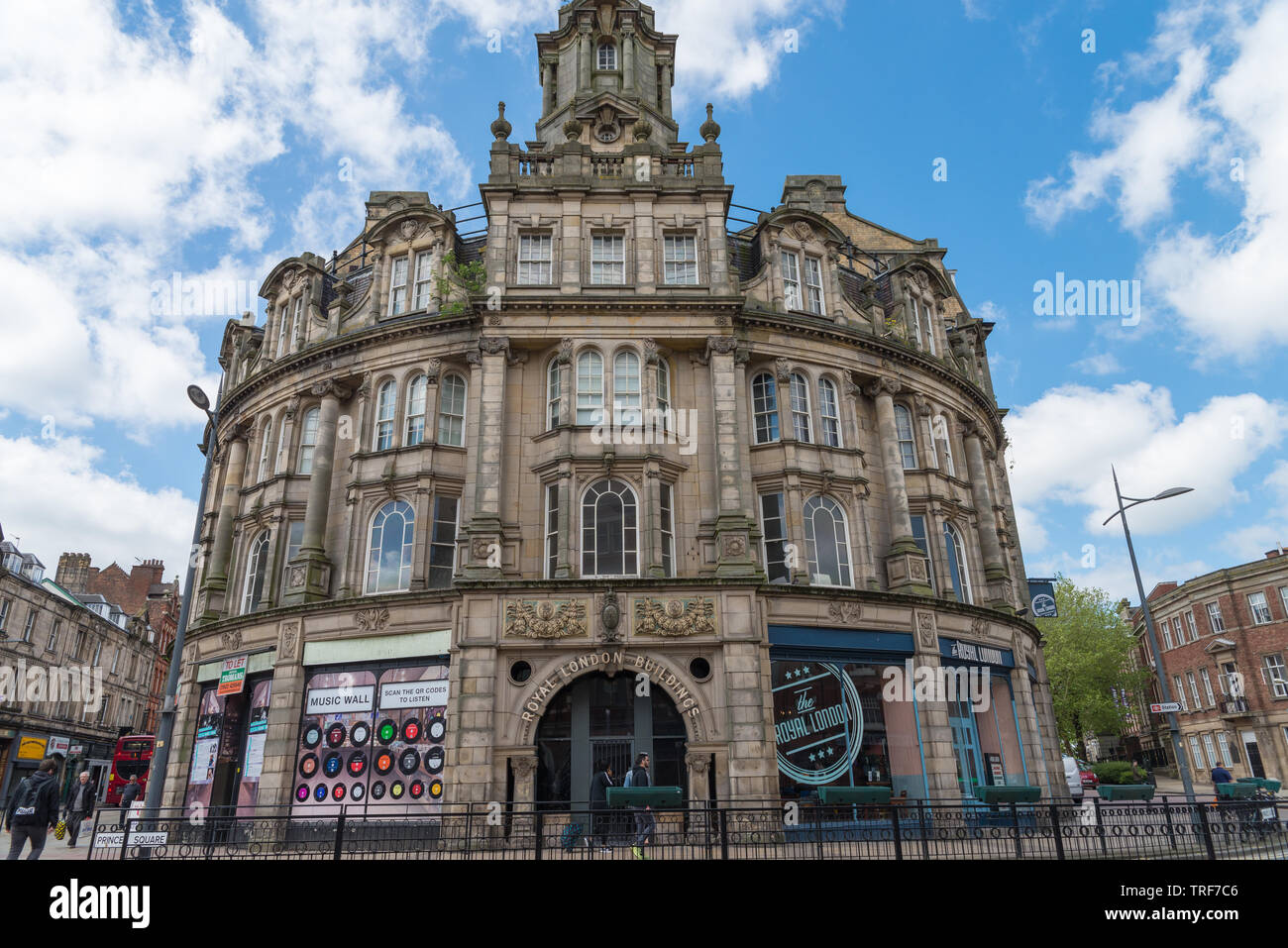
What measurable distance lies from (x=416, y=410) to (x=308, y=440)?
182 inches

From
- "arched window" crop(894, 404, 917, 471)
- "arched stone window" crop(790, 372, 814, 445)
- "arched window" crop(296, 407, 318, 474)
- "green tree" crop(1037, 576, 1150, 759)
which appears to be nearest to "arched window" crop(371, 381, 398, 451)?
"arched window" crop(296, 407, 318, 474)

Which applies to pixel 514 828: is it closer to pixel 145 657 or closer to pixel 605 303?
pixel 605 303

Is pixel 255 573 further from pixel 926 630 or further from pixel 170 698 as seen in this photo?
pixel 926 630

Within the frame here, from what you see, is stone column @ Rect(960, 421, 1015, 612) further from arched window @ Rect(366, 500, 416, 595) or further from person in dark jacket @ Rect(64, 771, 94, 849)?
person in dark jacket @ Rect(64, 771, 94, 849)

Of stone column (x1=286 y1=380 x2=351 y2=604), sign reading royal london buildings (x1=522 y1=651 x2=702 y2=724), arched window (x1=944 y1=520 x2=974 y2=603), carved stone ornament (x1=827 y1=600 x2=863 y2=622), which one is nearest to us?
sign reading royal london buildings (x1=522 y1=651 x2=702 y2=724)

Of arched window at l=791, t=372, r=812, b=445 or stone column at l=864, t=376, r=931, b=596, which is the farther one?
arched window at l=791, t=372, r=812, b=445

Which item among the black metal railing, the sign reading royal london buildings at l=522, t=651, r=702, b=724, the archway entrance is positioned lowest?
the black metal railing

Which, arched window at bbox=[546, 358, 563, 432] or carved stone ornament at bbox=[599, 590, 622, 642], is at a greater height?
arched window at bbox=[546, 358, 563, 432]

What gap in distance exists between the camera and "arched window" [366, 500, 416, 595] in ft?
74.0

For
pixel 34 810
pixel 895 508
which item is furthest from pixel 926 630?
pixel 34 810

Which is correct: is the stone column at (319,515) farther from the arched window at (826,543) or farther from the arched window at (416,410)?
the arched window at (826,543)

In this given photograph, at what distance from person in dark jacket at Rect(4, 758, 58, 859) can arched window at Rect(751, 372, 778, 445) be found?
18701 mm

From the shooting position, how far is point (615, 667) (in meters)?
19.4
